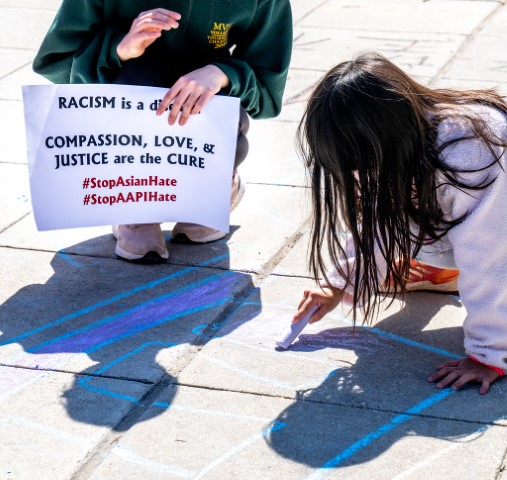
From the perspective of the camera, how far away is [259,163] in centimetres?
449

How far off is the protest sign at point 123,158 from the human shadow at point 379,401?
2.46 feet

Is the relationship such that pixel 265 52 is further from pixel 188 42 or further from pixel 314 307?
pixel 314 307

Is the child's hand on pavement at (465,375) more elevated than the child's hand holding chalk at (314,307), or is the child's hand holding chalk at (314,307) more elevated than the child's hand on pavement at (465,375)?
the child's hand holding chalk at (314,307)

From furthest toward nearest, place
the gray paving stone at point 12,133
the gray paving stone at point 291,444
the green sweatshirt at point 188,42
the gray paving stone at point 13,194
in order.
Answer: the gray paving stone at point 12,133 → the gray paving stone at point 13,194 → the green sweatshirt at point 188,42 → the gray paving stone at point 291,444

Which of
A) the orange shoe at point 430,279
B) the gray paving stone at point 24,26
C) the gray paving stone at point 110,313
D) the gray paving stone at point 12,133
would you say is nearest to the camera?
the gray paving stone at point 110,313

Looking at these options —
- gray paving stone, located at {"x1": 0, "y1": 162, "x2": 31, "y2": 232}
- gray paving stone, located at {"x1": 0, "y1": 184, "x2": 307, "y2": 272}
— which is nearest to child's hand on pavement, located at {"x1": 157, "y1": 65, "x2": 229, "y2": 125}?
gray paving stone, located at {"x1": 0, "y1": 184, "x2": 307, "y2": 272}

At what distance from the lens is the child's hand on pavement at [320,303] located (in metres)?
3.06

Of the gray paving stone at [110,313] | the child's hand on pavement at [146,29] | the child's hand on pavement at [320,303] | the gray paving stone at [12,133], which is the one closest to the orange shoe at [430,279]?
the child's hand on pavement at [320,303]

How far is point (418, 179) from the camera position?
8.95 ft

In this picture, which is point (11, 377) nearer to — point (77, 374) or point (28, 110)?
point (77, 374)

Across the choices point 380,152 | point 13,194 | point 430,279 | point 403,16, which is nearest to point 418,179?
point 380,152

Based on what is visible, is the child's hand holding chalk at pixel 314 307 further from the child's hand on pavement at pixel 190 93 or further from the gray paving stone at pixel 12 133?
the gray paving stone at pixel 12 133

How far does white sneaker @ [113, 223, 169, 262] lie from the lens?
Result: 11.8 ft

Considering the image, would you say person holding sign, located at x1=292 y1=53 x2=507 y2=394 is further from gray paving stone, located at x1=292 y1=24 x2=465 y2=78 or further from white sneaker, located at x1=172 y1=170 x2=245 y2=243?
gray paving stone, located at x1=292 y1=24 x2=465 y2=78
